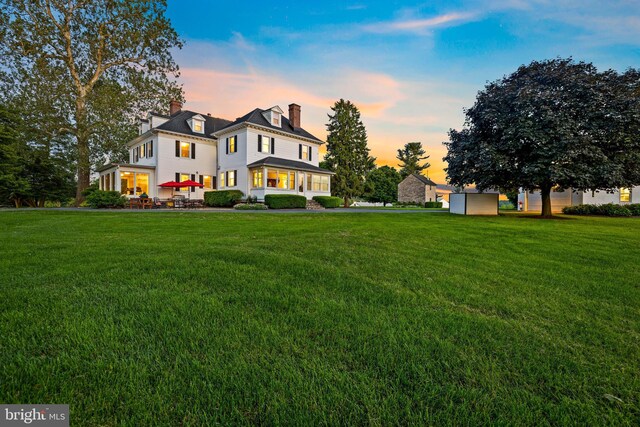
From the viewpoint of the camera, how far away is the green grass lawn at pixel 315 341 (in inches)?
59.0

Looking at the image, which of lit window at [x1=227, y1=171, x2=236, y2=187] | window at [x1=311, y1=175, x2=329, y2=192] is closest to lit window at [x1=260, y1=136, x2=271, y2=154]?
lit window at [x1=227, y1=171, x2=236, y2=187]

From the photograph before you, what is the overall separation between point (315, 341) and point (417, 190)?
162 ft

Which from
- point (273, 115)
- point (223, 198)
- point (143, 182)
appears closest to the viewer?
point (223, 198)

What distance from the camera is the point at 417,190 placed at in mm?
48125

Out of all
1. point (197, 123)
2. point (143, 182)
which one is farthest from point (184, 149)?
point (143, 182)

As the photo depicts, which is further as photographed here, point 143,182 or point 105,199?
point 143,182

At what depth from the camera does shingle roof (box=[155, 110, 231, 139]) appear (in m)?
23.9

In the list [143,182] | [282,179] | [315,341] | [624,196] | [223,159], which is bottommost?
[315,341]

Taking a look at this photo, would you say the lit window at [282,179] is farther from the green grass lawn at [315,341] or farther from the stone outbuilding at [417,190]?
the stone outbuilding at [417,190]

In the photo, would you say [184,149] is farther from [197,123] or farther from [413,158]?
[413,158]

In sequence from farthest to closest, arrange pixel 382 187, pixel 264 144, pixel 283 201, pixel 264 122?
pixel 382 187
pixel 264 122
pixel 264 144
pixel 283 201

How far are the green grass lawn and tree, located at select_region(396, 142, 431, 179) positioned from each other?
6668 centimetres

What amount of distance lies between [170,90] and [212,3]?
1658cm

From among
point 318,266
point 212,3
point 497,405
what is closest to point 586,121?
point 318,266
